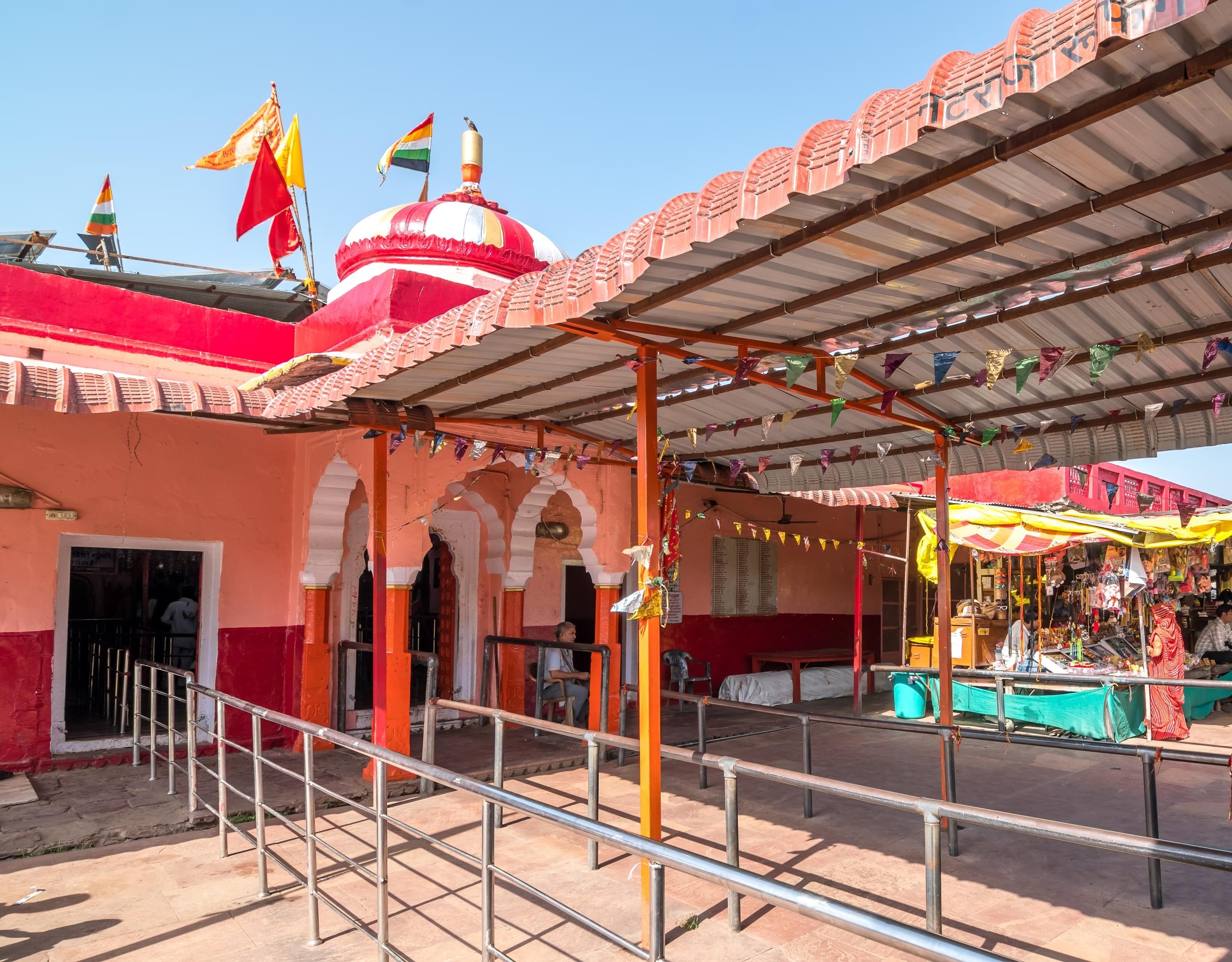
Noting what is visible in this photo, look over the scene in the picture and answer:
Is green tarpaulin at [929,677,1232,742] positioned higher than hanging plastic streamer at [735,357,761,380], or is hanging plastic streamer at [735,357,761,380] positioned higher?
hanging plastic streamer at [735,357,761,380]

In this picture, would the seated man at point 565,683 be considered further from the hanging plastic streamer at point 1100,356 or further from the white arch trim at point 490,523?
the hanging plastic streamer at point 1100,356

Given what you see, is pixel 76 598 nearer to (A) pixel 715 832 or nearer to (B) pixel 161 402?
(B) pixel 161 402

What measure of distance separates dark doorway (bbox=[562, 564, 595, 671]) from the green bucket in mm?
4110

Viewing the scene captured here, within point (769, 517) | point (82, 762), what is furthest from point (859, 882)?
point (769, 517)

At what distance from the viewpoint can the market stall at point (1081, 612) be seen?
9477 millimetres

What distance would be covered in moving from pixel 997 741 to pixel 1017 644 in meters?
6.29

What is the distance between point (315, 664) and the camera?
26.4 ft

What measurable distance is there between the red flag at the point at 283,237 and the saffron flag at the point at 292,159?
16.4 inches

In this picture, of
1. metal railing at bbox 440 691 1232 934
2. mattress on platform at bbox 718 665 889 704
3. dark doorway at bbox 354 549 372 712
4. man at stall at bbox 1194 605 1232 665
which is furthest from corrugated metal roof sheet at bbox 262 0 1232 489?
man at stall at bbox 1194 605 1232 665

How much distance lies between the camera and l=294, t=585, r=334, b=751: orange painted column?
799 cm

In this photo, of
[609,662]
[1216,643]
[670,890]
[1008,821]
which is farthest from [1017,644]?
[1008,821]

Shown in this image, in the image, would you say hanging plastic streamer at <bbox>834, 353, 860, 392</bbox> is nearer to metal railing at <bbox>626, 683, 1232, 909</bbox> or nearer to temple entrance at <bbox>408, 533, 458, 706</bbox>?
metal railing at <bbox>626, 683, 1232, 909</bbox>

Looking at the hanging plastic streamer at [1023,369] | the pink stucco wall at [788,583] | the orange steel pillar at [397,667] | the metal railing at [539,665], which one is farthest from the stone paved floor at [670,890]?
the pink stucco wall at [788,583]

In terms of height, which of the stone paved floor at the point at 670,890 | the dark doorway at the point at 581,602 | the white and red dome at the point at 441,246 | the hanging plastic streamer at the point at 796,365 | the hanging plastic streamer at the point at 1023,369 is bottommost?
the stone paved floor at the point at 670,890
